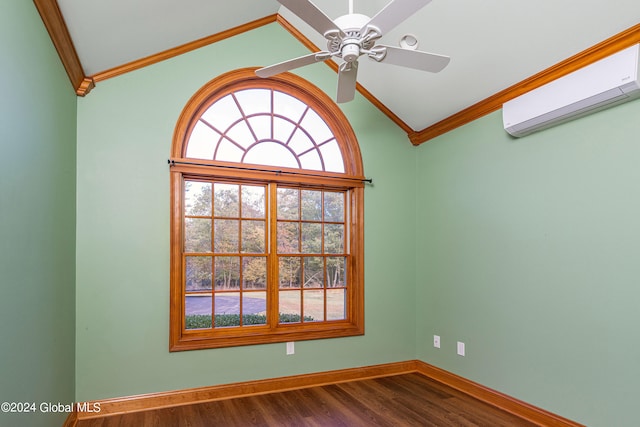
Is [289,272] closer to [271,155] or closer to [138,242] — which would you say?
[271,155]

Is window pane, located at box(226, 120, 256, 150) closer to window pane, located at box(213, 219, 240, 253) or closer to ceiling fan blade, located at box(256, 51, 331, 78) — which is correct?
window pane, located at box(213, 219, 240, 253)

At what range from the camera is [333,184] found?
384cm

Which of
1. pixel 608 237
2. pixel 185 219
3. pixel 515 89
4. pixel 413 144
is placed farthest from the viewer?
pixel 413 144

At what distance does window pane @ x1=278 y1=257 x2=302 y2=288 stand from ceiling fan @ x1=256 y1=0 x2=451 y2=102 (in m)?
1.83

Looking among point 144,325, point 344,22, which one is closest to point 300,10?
point 344,22

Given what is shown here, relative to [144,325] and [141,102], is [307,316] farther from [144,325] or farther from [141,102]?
[141,102]

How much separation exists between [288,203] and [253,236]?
475 mm

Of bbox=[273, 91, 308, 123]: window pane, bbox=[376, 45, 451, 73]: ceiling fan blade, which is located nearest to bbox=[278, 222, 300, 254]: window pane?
bbox=[273, 91, 308, 123]: window pane

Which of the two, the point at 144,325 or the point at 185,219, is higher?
the point at 185,219

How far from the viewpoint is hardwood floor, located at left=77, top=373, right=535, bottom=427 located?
2.77 meters

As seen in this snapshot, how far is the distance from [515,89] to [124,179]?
3.26m

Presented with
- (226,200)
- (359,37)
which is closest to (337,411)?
(226,200)

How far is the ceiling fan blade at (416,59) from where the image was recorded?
210 cm

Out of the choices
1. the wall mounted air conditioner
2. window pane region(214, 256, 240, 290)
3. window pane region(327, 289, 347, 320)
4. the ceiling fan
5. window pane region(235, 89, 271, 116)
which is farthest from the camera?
window pane region(327, 289, 347, 320)
